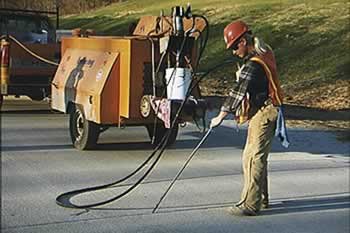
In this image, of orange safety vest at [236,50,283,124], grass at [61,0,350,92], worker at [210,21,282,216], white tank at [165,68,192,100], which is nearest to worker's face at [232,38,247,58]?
worker at [210,21,282,216]

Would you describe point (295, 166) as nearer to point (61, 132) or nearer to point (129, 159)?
point (129, 159)

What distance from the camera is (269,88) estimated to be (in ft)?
25.0

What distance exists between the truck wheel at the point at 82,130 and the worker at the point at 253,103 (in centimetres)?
353

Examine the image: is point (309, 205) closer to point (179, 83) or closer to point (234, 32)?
point (234, 32)

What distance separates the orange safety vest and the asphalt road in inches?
38.7

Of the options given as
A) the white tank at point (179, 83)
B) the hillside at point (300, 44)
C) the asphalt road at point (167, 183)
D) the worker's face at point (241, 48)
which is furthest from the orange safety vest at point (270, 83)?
the hillside at point (300, 44)

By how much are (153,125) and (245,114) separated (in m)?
3.57

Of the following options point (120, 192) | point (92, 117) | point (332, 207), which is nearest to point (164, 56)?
point (92, 117)

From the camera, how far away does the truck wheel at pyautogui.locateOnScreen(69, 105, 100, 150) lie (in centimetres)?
1086

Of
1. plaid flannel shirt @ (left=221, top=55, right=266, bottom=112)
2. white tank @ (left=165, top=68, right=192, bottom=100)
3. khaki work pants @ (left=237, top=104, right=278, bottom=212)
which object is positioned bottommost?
khaki work pants @ (left=237, top=104, right=278, bottom=212)

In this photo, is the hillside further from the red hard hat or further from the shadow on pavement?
the red hard hat

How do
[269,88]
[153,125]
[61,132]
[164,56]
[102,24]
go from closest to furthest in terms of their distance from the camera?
[269,88] → [164,56] → [153,125] → [61,132] → [102,24]

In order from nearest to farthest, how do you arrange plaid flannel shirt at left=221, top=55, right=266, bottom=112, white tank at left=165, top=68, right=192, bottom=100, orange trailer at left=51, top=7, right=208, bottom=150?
1. plaid flannel shirt at left=221, top=55, right=266, bottom=112
2. white tank at left=165, top=68, right=192, bottom=100
3. orange trailer at left=51, top=7, right=208, bottom=150

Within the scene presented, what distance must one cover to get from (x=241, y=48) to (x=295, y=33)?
23803mm
